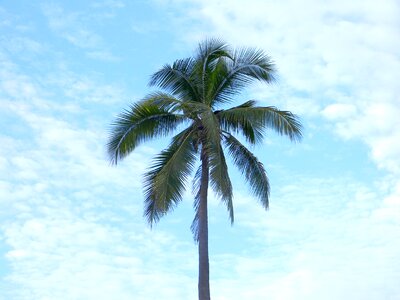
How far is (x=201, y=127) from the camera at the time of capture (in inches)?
1086

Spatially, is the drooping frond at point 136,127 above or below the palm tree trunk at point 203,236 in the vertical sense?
above

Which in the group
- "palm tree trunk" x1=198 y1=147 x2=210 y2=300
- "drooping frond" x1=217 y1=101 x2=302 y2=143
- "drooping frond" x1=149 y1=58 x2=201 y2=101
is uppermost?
"drooping frond" x1=149 y1=58 x2=201 y2=101

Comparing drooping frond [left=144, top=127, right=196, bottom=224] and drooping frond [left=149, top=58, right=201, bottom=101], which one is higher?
drooping frond [left=149, top=58, right=201, bottom=101]

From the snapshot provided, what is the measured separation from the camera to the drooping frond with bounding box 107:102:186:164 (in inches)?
1106

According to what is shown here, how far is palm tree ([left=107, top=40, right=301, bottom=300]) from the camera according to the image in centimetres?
2695

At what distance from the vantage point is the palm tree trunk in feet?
83.5

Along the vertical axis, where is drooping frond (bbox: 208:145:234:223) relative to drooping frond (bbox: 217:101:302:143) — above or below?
below

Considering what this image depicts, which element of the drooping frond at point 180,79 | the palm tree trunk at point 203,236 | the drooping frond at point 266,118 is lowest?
the palm tree trunk at point 203,236

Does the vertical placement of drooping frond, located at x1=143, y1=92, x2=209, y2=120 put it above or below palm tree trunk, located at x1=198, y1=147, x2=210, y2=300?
above

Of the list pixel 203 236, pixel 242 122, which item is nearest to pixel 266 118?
pixel 242 122

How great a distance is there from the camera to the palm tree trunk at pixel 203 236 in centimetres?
2545

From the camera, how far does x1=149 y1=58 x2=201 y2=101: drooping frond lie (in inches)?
1133

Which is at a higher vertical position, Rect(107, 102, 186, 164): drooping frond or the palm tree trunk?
Rect(107, 102, 186, 164): drooping frond

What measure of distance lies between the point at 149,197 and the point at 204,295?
173 inches
